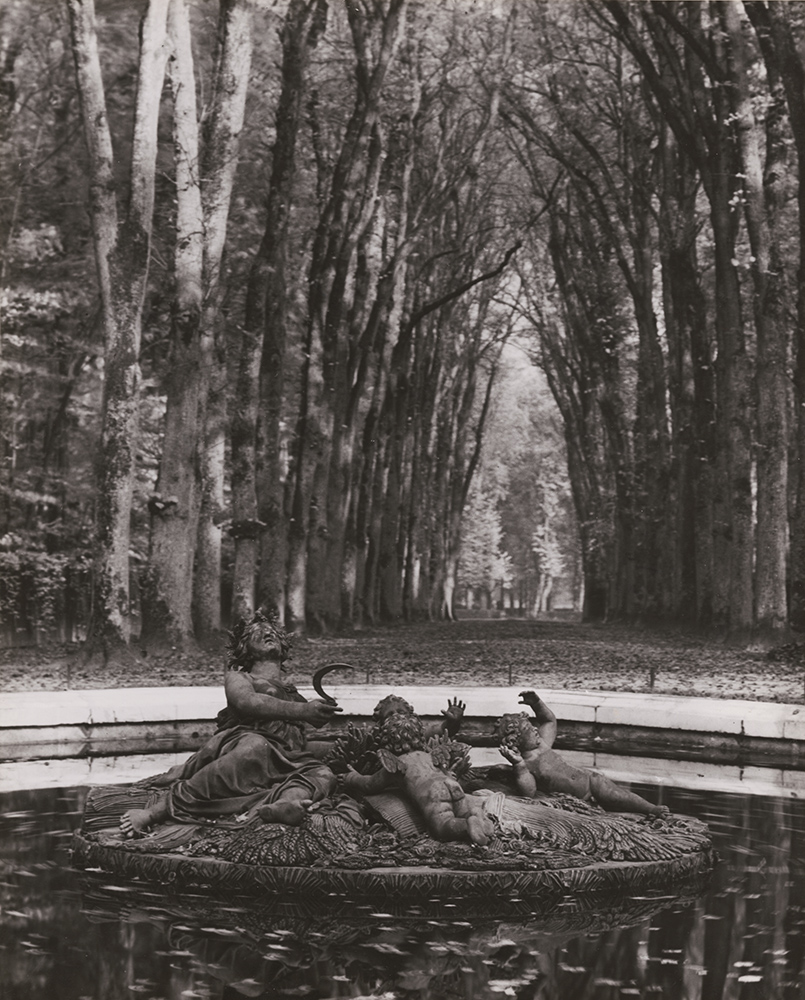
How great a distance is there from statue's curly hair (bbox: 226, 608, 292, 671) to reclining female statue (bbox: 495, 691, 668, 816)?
4.35 ft

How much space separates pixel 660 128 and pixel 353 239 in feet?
25.1

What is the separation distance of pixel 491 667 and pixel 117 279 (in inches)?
306

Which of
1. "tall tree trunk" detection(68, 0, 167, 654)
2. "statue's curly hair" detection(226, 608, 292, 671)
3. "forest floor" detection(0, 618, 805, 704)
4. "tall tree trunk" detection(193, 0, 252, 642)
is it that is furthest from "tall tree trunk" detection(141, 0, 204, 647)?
"statue's curly hair" detection(226, 608, 292, 671)

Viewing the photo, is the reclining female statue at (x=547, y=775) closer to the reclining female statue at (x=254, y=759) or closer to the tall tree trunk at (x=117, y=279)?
the reclining female statue at (x=254, y=759)

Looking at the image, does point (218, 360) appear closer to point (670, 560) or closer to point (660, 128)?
point (660, 128)

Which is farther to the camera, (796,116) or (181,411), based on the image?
(796,116)

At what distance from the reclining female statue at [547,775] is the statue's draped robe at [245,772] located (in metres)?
1.07

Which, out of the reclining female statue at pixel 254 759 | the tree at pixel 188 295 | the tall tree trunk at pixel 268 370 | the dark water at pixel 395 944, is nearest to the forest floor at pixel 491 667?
the tree at pixel 188 295

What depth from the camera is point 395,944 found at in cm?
592

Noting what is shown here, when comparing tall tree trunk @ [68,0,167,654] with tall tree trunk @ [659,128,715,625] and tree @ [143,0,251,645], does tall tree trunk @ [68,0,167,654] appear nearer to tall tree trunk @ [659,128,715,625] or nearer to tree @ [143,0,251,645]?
tree @ [143,0,251,645]

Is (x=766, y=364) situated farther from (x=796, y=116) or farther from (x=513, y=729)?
(x=513, y=729)

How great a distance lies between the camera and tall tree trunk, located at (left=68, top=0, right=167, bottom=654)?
17.1 meters

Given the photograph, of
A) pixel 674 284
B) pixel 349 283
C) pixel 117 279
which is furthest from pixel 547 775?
pixel 349 283

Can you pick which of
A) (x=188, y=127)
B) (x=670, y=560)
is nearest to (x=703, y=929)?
(x=188, y=127)
